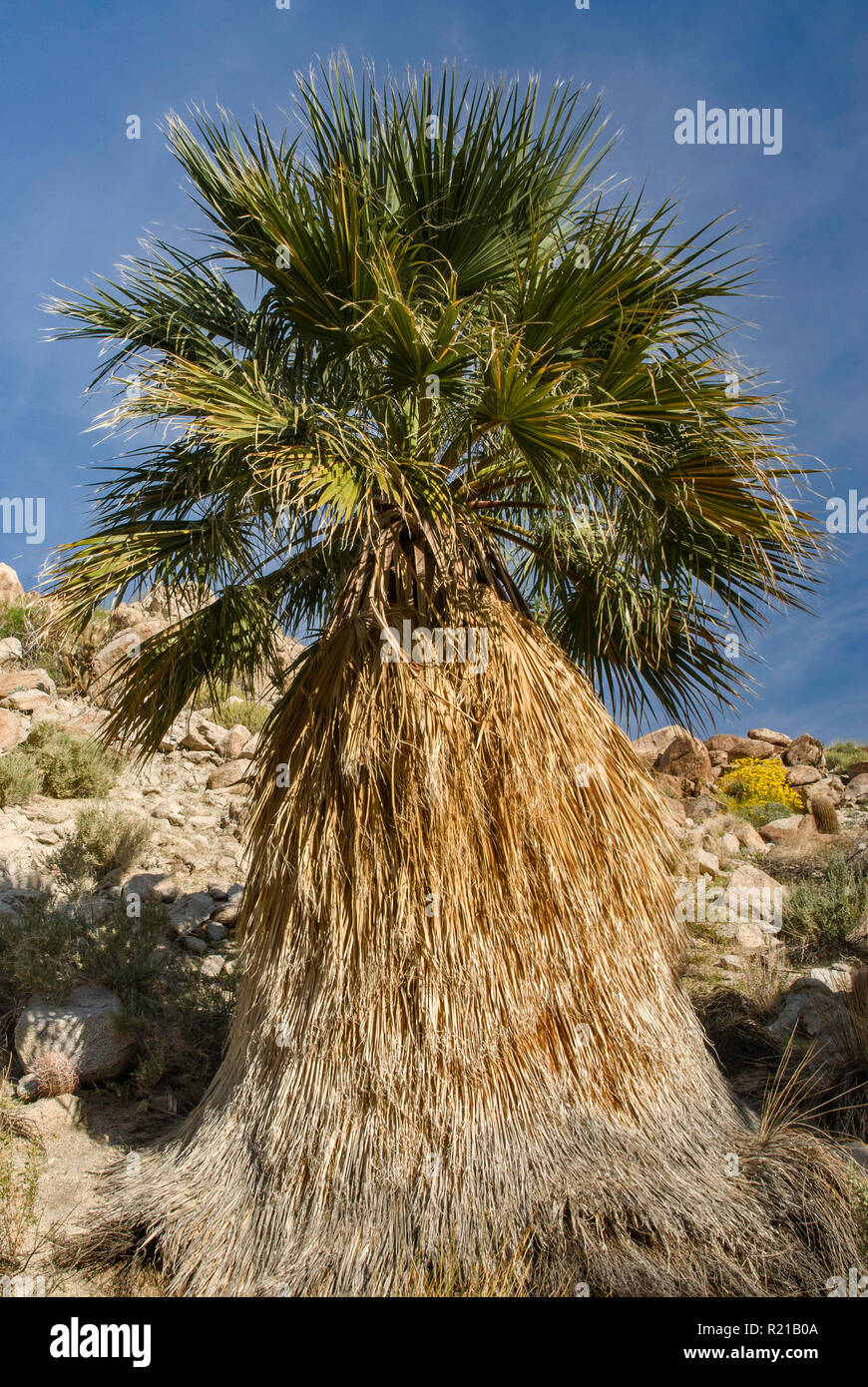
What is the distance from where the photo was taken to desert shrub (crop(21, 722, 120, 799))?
1146cm

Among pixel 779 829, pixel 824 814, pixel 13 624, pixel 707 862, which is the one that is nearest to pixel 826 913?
pixel 707 862

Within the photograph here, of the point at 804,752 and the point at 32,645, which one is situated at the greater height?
the point at 32,645

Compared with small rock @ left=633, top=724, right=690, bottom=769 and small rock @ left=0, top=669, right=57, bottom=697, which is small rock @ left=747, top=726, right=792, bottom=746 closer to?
small rock @ left=633, top=724, right=690, bottom=769

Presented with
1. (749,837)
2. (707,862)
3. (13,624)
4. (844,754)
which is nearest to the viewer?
(707,862)

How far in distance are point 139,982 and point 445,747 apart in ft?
13.8

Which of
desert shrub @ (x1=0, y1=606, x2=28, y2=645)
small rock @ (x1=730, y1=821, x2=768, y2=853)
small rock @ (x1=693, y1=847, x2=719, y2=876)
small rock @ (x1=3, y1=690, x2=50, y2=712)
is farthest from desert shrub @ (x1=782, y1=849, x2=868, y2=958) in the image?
desert shrub @ (x1=0, y1=606, x2=28, y2=645)

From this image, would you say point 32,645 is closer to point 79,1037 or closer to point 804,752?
point 79,1037

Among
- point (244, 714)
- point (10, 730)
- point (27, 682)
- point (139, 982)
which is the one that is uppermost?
point (27, 682)

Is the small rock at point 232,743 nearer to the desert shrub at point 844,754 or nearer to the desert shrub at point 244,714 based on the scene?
the desert shrub at point 244,714

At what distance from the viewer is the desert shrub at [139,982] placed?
6.36 m

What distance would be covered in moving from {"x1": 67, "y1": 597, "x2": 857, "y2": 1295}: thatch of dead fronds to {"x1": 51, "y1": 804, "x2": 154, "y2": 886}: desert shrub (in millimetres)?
4978

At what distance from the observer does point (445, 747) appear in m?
4.38

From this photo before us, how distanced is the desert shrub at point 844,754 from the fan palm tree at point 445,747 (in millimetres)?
14669

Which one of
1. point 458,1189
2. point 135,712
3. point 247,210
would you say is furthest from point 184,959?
point 247,210
